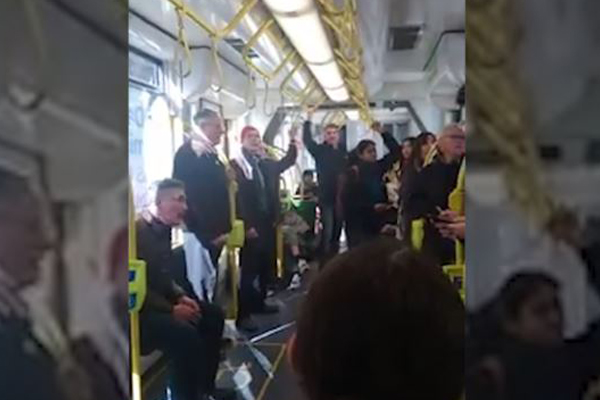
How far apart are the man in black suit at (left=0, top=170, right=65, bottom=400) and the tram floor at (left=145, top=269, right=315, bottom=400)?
0.20m

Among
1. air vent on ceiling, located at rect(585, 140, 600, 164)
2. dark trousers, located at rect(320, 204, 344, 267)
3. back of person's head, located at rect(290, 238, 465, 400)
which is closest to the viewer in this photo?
back of person's head, located at rect(290, 238, 465, 400)

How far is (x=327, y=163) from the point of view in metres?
1.34

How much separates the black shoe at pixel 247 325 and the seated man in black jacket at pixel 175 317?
0.12ft

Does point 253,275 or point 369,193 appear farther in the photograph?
point 253,275

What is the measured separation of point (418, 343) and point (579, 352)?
0.32m

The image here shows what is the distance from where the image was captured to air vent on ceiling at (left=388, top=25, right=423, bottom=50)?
1.32 metres

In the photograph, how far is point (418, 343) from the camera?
1.07m

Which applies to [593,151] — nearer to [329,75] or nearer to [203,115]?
[329,75]

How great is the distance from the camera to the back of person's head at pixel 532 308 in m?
1.22

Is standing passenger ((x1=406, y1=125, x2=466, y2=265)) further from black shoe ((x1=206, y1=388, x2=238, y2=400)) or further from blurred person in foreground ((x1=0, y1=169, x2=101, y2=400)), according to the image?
blurred person in foreground ((x1=0, y1=169, x2=101, y2=400))

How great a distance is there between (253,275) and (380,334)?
0.44 metres

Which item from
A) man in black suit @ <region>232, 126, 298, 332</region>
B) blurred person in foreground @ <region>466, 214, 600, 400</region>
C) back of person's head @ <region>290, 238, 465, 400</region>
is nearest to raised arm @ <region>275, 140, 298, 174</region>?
man in black suit @ <region>232, 126, 298, 332</region>

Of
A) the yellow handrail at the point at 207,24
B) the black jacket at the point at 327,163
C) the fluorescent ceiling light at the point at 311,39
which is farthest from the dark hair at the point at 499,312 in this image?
the yellow handrail at the point at 207,24

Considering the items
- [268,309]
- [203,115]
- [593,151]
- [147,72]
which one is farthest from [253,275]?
[593,151]
